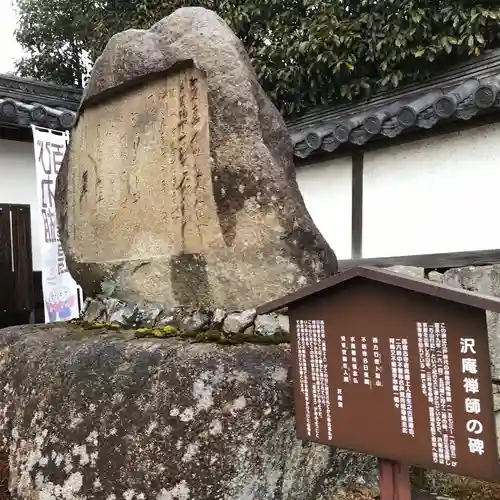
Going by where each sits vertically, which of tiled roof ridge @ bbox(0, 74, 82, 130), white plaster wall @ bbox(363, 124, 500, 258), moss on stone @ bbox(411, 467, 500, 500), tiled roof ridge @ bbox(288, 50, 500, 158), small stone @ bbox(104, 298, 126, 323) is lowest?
moss on stone @ bbox(411, 467, 500, 500)

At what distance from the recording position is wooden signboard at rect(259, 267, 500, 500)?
2049mm

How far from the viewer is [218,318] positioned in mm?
3688

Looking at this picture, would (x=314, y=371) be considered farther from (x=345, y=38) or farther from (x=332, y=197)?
(x=345, y=38)

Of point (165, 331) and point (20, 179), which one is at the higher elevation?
point (20, 179)

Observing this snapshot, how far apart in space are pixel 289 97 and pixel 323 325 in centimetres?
653

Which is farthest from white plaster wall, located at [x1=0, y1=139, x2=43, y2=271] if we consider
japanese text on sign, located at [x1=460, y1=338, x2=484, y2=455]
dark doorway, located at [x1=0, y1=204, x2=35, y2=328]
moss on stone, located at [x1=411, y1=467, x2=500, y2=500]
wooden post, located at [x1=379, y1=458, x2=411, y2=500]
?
japanese text on sign, located at [x1=460, y1=338, x2=484, y2=455]

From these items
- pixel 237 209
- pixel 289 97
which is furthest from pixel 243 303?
pixel 289 97

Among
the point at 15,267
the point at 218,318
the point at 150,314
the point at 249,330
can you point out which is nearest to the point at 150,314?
the point at 150,314

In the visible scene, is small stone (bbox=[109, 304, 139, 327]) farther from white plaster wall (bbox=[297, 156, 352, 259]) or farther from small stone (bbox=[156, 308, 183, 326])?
white plaster wall (bbox=[297, 156, 352, 259])

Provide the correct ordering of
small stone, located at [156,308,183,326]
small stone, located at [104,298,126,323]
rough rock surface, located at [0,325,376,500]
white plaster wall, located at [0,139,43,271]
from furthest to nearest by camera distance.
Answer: white plaster wall, located at [0,139,43,271] < small stone, located at [104,298,126,323] < small stone, located at [156,308,183,326] < rough rock surface, located at [0,325,376,500]

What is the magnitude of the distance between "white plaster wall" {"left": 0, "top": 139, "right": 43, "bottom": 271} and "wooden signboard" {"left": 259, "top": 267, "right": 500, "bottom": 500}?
578 centimetres

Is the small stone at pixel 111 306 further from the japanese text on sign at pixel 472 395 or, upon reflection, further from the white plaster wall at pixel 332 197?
the white plaster wall at pixel 332 197

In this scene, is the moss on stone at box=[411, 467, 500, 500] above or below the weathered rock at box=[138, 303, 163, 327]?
below

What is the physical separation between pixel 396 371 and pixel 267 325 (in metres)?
1.36
